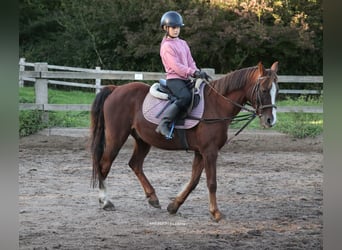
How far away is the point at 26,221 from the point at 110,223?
797mm

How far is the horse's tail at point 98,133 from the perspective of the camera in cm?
570

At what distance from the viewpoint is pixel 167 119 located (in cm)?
514

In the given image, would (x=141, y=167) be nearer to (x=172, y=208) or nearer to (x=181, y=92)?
(x=172, y=208)

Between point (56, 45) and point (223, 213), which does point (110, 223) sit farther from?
point (56, 45)

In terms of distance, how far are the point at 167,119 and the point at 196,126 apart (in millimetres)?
313

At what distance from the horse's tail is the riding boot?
0.89 m

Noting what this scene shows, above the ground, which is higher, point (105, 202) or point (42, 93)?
point (42, 93)

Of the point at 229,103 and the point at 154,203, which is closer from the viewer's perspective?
the point at 229,103

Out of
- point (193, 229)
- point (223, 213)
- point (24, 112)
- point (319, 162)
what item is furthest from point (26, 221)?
point (24, 112)

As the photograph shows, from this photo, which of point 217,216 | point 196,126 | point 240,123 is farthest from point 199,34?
point 217,216

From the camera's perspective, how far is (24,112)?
1082 cm

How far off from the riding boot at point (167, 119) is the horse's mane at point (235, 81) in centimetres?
53

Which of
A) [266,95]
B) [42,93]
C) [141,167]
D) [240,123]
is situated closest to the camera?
[266,95]

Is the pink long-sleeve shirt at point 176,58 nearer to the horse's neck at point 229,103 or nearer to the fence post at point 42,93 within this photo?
the horse's neck at point 229,103
